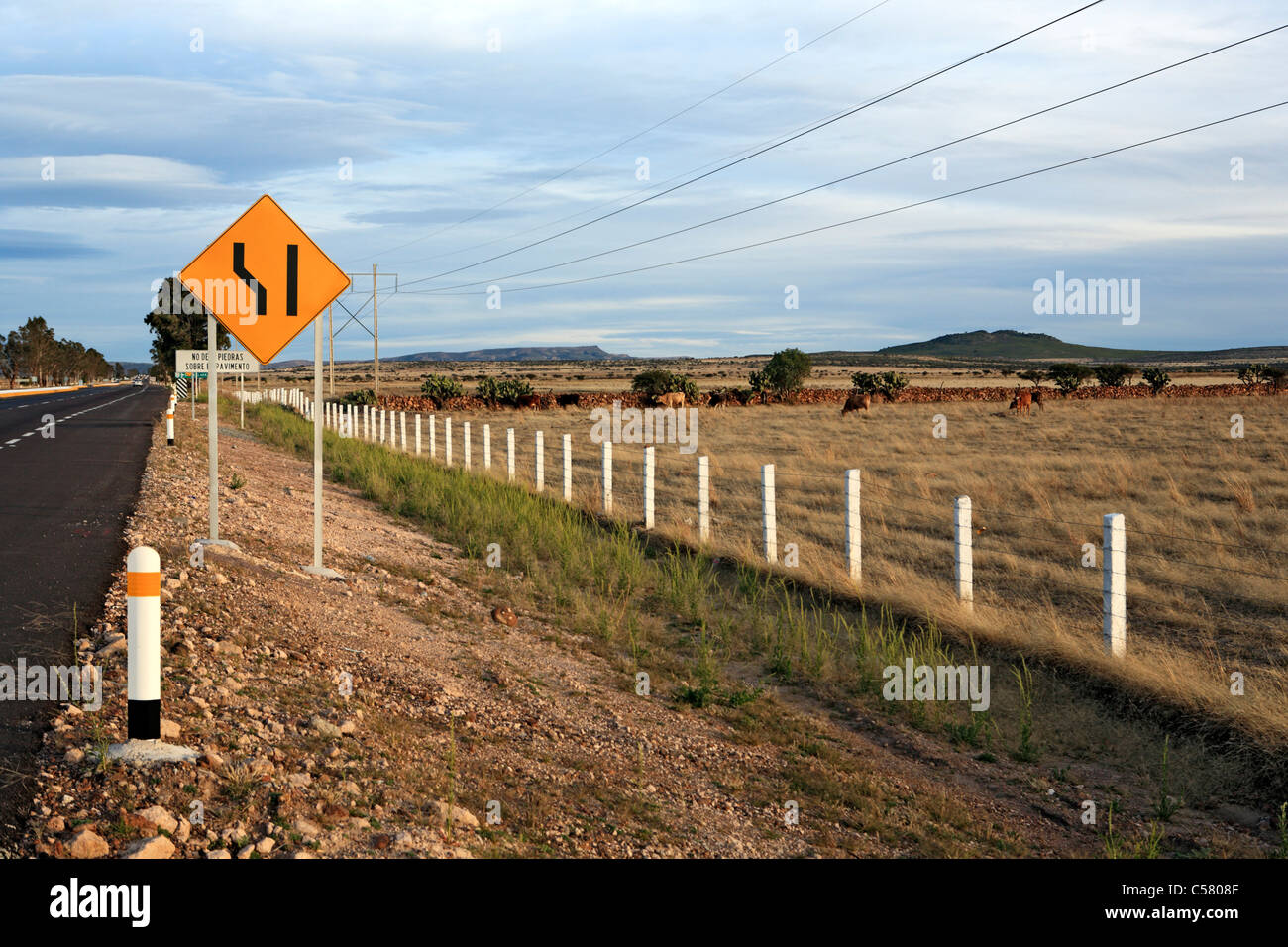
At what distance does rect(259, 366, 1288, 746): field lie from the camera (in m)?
9.16

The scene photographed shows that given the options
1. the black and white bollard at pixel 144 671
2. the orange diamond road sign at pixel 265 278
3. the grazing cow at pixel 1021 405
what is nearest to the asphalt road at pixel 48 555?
the black and white bollard at pixel 144 671

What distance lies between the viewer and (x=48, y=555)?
10578 mm

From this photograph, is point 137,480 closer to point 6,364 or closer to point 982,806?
point 982,806

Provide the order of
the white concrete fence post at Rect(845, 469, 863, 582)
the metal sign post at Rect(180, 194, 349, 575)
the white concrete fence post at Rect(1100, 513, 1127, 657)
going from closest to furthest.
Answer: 1. the white concrete fence post at Rect(1100, 513, 1127, 657)
2. the metal sign post at Rect(180, 194, 349, 575)
3. the white concrete fence post at Rect(845, 469, 863, 582)

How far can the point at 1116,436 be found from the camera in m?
31.8

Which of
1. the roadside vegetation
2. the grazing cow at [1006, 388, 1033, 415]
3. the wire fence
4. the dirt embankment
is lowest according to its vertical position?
the roadside vegetation

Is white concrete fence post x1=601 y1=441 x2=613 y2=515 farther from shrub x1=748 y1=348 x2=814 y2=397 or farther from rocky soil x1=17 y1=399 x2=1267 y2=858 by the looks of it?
shrub x1=748 y1=348 x2=814 y2=397

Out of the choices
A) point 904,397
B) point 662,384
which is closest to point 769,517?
point 904,397

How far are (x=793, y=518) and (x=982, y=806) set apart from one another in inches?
436

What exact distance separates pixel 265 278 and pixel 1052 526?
38.3 feet

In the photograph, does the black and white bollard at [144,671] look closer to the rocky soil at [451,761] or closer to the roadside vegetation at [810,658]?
the rocky soil at [451,761]

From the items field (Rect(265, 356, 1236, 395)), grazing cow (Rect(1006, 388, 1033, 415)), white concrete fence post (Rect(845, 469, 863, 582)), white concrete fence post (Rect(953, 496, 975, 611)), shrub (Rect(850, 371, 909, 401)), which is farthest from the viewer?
field (Rect(265, 356, 1236, 395))

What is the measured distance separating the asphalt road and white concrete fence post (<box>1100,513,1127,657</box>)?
778 centimetres

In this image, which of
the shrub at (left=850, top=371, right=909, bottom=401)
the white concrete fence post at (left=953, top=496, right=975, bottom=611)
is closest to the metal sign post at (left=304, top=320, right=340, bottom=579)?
the white concrete fence post at (left=953, top=496, right=975, bottom=611)
